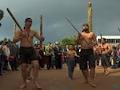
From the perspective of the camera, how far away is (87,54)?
15.0 m

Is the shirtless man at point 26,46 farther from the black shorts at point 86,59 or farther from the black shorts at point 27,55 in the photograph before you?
the black shorts at point 86,59

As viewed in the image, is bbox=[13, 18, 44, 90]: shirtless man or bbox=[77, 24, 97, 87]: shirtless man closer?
bbox=[13, 18, 44, 90]: shirtless man

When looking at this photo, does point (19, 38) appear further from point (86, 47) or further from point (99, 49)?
point (99, 49)

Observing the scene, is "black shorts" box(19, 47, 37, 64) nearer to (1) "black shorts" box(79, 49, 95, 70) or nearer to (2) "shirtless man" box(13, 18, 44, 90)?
(2) "shirtless man" box(13, 18, 44, 90)

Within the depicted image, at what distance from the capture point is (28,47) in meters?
13.7

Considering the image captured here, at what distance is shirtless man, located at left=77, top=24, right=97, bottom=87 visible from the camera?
15016 millimetres

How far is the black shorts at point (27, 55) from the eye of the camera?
44.3 feet

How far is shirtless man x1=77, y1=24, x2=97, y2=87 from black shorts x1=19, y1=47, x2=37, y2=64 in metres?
2.01

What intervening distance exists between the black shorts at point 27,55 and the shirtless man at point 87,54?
2.01m

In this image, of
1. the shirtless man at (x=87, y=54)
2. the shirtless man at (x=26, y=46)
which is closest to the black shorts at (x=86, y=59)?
the shirtless man at (x=87, y=54)

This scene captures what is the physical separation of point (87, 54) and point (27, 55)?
88.9 inches

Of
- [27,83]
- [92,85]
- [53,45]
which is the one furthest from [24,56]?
[53,45]

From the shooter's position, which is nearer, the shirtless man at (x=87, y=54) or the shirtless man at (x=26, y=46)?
the shirtless man at (x=26, y=46)

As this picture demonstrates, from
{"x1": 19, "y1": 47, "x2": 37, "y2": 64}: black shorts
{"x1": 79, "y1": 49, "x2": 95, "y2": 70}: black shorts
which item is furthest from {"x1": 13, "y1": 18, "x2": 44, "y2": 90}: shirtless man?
{"x1": 79, "y1": 49, "x2": 95, "y2": 70}: black shorts
